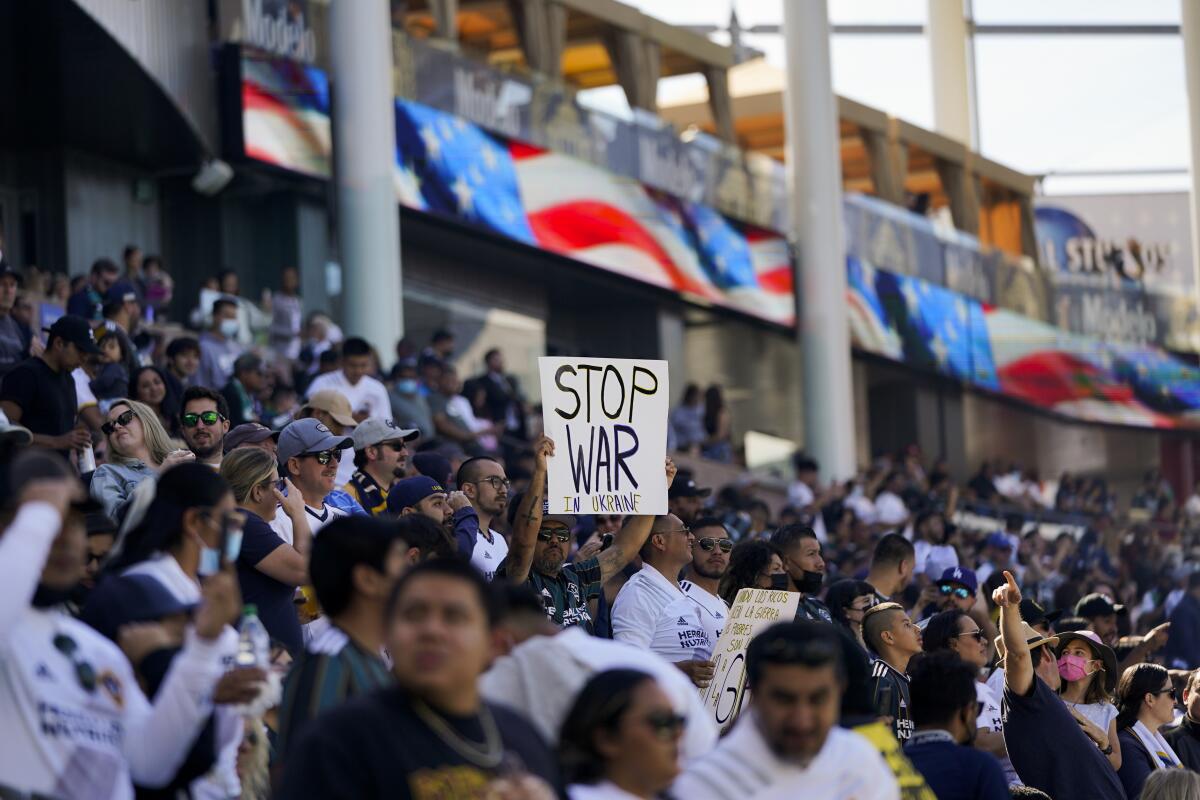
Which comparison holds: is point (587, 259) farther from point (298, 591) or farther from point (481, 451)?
point (298, 591)

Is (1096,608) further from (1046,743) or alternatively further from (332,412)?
(332,412)

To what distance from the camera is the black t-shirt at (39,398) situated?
29.7 feet

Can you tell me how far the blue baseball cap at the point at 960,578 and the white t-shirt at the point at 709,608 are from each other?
1.73 metres

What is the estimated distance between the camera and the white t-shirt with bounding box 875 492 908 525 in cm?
1923

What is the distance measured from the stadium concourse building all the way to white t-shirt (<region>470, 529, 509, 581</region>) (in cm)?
1004

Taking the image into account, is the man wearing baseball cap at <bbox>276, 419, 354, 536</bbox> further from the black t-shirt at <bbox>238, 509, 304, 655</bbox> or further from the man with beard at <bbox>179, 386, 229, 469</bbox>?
the black t-shirt at <bbox>238, 509, 304, 655</bbox>

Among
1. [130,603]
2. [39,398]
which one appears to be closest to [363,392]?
[39,398]

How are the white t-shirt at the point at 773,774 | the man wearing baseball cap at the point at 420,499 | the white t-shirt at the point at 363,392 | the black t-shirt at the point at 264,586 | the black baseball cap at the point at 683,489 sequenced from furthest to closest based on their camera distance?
1. the white t-shirt at the point at 363,392
2. the black baseball cap at the point at 683,489
3. the man wearing baseball cap at the point at 420,499
4. the black t-shirt at the point at 264,586
5. the white t-shirt at the point at 773,774

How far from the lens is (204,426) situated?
26.4ft

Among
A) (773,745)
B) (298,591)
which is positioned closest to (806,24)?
(298,591)

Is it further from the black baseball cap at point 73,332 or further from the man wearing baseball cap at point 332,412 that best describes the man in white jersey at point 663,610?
the black baseball cap at point 73,332

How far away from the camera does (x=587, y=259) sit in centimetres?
2316

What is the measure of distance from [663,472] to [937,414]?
2417 cm

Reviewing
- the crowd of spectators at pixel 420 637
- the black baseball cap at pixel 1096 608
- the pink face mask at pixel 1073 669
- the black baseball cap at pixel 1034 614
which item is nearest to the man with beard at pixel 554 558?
the crowd of spectators at pixel 420 637
